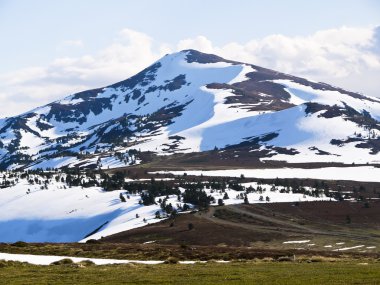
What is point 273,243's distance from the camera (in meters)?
115

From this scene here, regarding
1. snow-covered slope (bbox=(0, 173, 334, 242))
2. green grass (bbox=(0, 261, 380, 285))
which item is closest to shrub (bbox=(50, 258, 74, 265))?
green grass (bbox=(0, 261, 380, 285))

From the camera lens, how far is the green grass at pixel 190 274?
116ft

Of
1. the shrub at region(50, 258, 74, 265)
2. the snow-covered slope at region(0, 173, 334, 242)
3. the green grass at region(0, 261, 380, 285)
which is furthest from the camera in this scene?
the snow-covered slope at region(0, 173, 334, 242)

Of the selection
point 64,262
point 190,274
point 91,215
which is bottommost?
point 91,215

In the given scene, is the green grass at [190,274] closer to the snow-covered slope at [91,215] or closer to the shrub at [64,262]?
the shrub at [64,262]

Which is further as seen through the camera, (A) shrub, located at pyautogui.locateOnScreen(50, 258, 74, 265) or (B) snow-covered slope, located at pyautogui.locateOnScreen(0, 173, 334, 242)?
(B) snow-covered slope, located at pyautogui.locateOnScreen(0, 173, 334, 242)

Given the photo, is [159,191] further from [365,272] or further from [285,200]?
[365,272]

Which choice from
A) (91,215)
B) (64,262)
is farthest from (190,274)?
(91,215)

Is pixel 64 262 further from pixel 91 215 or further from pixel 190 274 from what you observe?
pixel 91 215

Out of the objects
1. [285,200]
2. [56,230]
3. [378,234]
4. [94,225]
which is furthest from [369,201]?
[56,230]

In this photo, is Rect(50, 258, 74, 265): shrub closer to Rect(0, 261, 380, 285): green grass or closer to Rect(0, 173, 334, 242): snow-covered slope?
Rect(0, 261, 380, 285): green grass

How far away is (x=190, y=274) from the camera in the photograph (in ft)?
131

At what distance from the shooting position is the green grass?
35.4m

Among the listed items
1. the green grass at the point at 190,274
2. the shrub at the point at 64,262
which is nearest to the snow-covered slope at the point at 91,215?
the shrub at the point at 64,262
